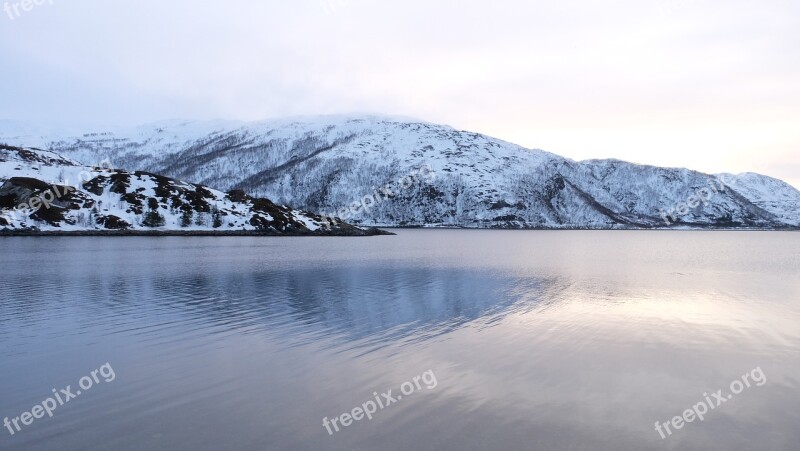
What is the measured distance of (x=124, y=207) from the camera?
13550 centimetres

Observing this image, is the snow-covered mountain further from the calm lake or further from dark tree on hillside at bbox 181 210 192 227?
the calm lake

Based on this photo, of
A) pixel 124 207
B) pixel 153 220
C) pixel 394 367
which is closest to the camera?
pixel 394 367

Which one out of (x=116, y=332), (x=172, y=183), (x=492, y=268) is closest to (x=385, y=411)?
(x=116, y=332)

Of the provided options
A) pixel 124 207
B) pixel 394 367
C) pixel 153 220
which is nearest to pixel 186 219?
pixel 153 220

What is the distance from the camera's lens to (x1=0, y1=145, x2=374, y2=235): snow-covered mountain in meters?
124

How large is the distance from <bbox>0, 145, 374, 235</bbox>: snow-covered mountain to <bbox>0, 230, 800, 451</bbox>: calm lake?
3904 inches

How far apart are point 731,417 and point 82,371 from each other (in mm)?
20718

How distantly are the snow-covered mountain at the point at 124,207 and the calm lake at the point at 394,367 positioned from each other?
9917cm

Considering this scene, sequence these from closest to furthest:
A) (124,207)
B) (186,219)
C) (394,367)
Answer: (394,367), (124,207), (186,219)

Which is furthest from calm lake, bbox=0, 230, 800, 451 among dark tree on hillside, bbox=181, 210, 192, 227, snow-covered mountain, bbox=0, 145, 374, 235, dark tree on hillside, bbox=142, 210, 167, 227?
dark tree on hillside, bbox=181, 210, 192, 227

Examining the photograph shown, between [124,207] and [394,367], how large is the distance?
138530mm

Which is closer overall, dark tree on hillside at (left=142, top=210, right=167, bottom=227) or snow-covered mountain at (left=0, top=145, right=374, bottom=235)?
snow-covered mountain at (left=0, top=145, right=374, bottom=235)

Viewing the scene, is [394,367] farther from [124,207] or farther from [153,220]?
[124,207]

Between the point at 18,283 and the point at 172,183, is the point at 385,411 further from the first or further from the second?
the point at 172,183
